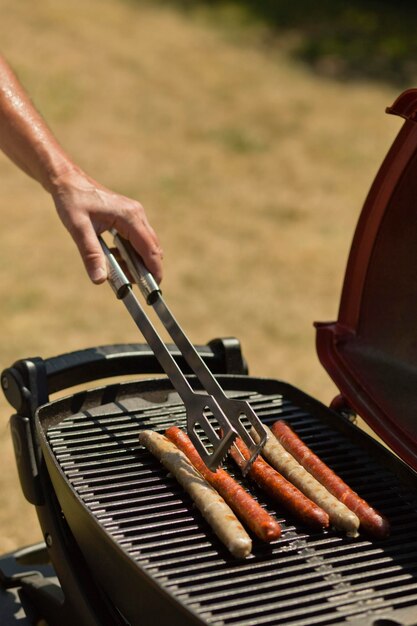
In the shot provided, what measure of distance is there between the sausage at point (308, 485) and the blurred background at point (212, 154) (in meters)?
1.67

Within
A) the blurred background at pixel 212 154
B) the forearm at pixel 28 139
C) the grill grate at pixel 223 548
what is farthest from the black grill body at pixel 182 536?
the blurred background at pixel 212 154

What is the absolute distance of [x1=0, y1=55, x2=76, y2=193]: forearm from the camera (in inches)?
102

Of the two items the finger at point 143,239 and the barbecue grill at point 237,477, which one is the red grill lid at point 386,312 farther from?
the finger at point 143,239

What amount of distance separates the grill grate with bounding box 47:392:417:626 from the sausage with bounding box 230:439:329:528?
0.03m

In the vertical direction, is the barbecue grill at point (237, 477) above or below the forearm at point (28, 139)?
below

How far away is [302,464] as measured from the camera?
238cm

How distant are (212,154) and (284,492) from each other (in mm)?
6280

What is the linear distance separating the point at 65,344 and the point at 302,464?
3.07 meters

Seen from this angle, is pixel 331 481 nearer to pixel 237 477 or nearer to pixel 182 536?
pixel 237 477

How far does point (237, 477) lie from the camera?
7.67 ft

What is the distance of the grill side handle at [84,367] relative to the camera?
251 cm

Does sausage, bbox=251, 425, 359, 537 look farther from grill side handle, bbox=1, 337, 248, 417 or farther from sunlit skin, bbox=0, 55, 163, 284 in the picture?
sunlit skin, bbox=0, 55, 163, 284

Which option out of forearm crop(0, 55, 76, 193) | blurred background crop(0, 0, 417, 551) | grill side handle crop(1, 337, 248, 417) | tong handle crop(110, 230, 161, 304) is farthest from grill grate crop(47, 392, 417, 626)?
blurred background crop(0, 0, 417, 551)

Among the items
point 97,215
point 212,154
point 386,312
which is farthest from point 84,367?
point 212,154
